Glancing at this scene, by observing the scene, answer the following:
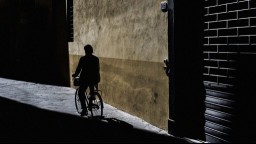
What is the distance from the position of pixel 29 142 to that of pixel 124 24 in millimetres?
4135

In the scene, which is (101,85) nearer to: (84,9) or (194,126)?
(84,9)

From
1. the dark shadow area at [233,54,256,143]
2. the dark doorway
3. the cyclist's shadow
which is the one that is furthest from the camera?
the dark doorway

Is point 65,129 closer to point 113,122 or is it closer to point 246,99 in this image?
point 113,122

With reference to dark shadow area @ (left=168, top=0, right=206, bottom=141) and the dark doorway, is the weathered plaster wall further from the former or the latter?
the dark doorway

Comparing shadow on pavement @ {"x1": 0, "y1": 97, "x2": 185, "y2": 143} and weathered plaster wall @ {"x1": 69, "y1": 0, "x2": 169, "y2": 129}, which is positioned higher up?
weathered plaster wall @ {"x1": 69, "y1": 0, "x2": 169, "y2": 129}

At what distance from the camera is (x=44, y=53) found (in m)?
21.8

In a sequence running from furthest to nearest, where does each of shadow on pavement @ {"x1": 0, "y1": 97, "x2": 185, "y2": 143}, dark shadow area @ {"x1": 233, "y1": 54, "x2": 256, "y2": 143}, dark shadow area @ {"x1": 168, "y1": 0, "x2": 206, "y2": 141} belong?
shadow on pavement @ {"x1": 0, "y1": 97, "x2": 185, "y2": 143}
dark shadow area @ {"x1": 168, "y1": 0, "x2": 206, "y2": 141}
dark shadow area @ {"x1": 233, "y1": 54, "x2": 256, "y2": 143}

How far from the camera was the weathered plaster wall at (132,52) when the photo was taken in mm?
8414

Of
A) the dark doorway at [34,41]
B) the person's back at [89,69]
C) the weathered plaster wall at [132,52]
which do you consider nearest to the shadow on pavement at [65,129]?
the weathered plaster wall at [132,52]

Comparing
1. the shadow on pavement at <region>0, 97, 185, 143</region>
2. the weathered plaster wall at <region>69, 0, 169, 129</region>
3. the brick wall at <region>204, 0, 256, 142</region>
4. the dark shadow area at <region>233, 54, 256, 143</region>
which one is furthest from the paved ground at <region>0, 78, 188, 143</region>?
the dark shadow area at <region>233, 54, 256, 143</region>

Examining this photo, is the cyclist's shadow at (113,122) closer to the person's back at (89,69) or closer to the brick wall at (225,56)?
the person's back at (89,69)

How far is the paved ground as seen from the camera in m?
7.58

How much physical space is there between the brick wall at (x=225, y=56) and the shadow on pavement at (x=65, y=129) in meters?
1.02

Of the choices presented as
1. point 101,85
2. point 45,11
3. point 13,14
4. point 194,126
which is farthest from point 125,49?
point 13,14
